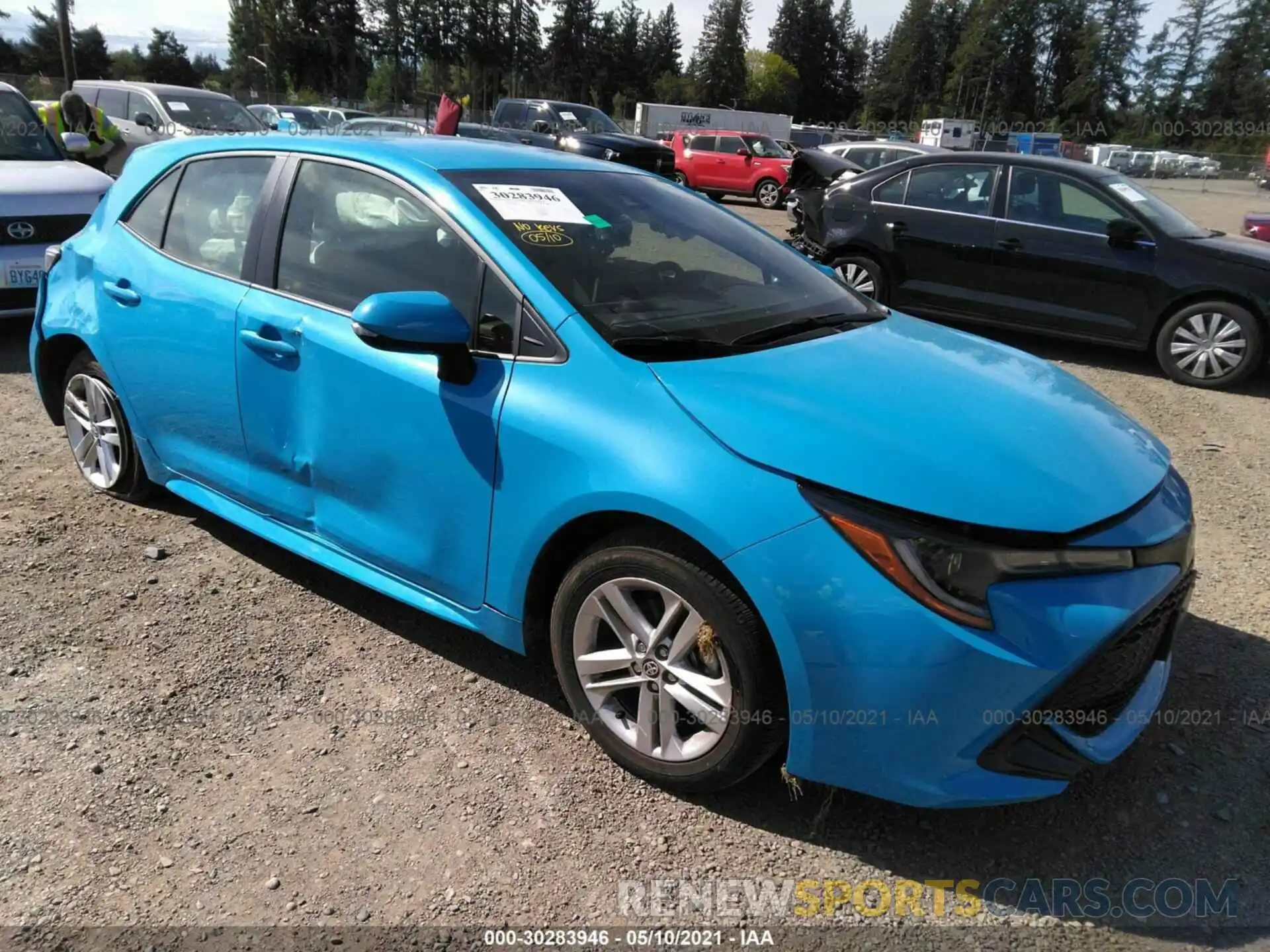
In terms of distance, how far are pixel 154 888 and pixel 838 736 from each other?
64.7 inches

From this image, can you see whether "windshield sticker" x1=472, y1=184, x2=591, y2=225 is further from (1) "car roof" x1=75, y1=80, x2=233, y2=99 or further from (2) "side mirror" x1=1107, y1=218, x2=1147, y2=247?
(1) "car roof" x1=75, y1=80, x2=233, y2=99

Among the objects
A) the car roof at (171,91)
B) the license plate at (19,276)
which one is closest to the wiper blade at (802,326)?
the license plate at (19,276)

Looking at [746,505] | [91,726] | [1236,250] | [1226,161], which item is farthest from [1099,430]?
[1226,161]

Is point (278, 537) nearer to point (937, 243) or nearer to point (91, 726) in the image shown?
point (91, 726)

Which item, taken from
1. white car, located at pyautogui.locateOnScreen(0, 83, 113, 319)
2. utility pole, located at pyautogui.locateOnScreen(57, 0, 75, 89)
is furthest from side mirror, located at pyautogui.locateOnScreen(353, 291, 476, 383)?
utility pole, located at pyautogui.locateOnScreen(57, 0, 75, 89)

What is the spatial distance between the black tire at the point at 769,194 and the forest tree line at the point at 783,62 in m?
51.8

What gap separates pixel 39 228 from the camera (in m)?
6.59

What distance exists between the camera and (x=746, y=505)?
2.16 m

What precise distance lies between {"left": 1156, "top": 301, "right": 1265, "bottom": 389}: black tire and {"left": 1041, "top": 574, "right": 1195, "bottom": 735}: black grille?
5.40 metres

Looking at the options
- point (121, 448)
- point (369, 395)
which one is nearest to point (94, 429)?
point (121, 448)

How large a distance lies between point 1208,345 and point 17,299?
864 cm

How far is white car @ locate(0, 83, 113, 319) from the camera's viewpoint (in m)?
6.41

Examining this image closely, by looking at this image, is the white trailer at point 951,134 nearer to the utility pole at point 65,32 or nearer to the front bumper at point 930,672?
the utility pole at point 65,32

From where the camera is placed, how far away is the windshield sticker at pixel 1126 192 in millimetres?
7281
